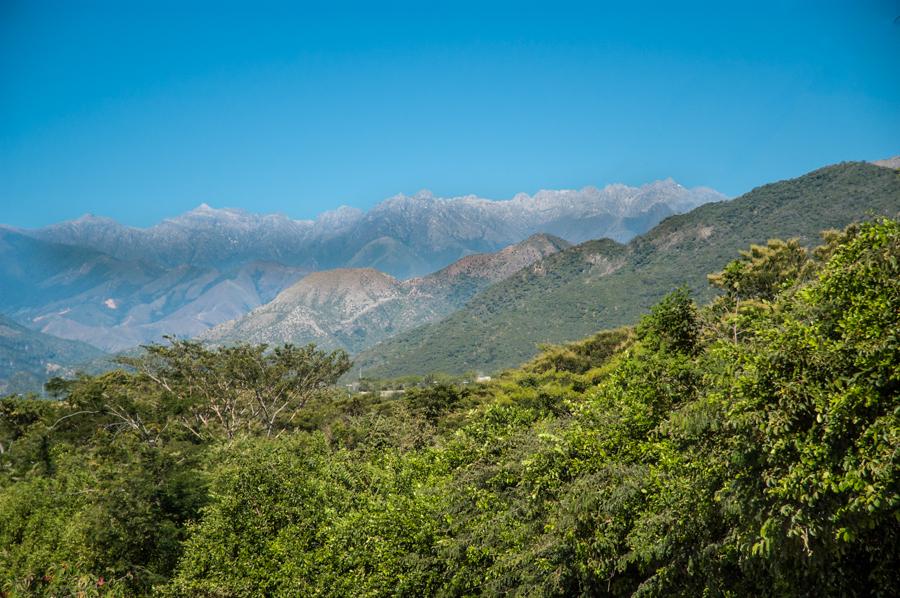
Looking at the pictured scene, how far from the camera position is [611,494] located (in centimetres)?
1131

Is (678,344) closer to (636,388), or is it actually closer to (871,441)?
(636,388)

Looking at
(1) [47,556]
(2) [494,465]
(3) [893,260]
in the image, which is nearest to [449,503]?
(2) [494,465]

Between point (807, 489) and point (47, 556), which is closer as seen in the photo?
point (807, 489)

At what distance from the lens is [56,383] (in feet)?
169

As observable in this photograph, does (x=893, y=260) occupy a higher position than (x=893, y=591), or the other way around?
(x=893, y=260)

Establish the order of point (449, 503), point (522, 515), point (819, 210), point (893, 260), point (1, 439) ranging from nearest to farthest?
point (893, 260) < point (522, 515) < point (449, 503) < point (1, 439) < point (819, 210)

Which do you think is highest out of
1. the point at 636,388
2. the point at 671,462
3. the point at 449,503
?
the point at 636,388

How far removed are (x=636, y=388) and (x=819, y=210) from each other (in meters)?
212

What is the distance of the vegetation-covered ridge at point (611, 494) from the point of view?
7559mm

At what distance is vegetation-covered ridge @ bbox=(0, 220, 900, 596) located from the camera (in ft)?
24.8

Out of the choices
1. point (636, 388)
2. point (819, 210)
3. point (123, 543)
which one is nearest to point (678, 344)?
point (636, 388)

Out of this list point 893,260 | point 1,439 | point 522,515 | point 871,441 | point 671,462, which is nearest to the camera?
point 871,441

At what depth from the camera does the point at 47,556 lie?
81.0 ft

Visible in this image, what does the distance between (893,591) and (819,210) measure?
217m
